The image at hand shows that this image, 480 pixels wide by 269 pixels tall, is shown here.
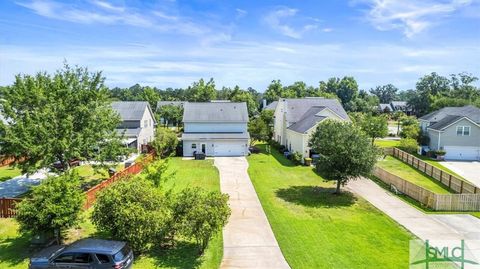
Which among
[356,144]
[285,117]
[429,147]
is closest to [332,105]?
[285,117]

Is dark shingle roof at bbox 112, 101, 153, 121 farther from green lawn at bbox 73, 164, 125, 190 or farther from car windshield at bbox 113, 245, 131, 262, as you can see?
car windshield at bbox 113, 245, 131, 262

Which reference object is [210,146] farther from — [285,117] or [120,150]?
[120,150]

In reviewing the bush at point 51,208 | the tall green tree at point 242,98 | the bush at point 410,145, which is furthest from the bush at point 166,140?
the tall green tree at point 242,98

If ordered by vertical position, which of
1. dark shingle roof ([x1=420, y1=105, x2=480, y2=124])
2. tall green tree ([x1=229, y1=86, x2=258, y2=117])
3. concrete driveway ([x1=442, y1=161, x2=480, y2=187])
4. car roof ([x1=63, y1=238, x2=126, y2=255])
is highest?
tall green tree ([x1=229, y1=86, x2=258, y2=117])

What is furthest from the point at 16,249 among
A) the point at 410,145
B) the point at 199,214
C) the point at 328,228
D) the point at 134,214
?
the point at 410,145

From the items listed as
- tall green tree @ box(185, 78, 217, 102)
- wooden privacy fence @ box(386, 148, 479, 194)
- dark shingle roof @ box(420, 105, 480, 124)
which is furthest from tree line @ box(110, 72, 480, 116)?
wooden privacy fence @ box(386, 148, 479, 194)

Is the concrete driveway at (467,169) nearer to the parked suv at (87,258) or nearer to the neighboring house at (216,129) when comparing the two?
the neighboring house at (216,129)
